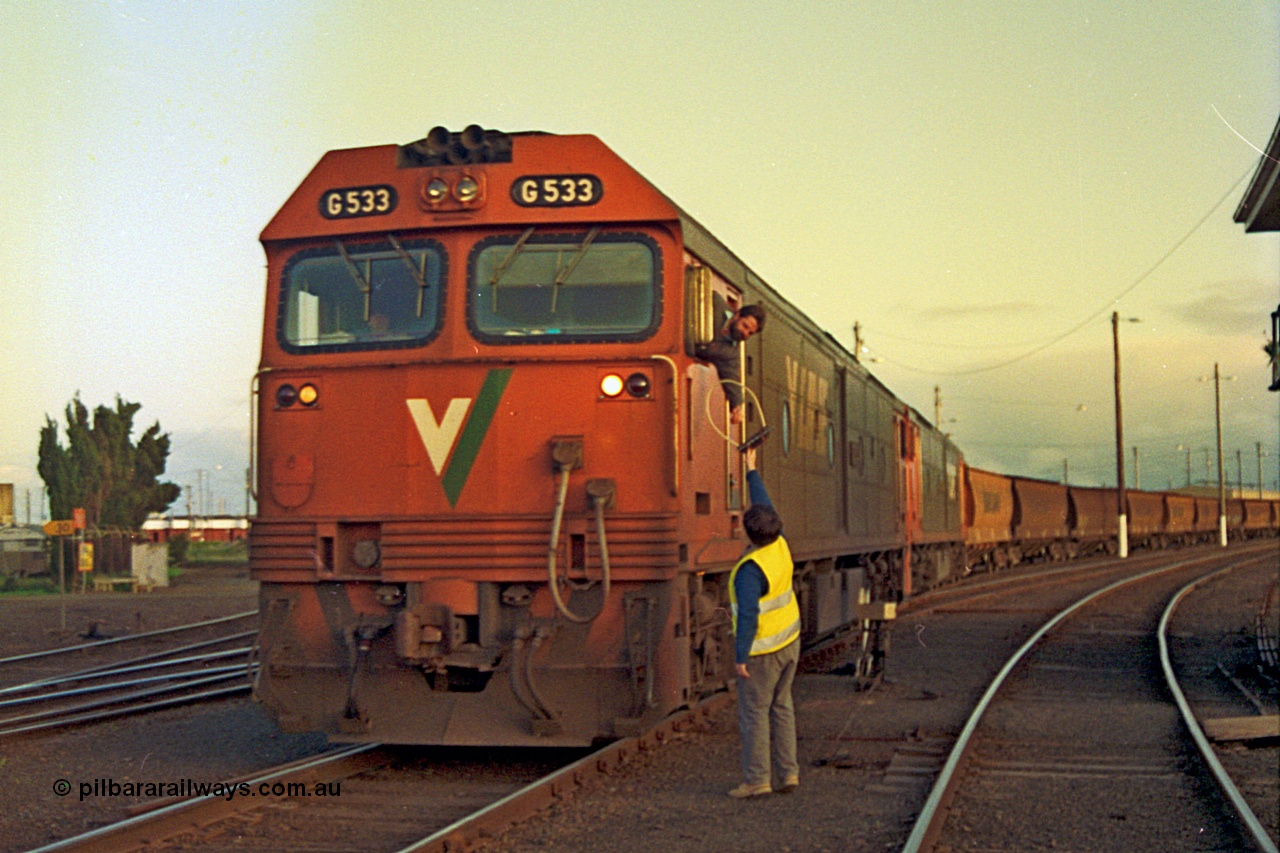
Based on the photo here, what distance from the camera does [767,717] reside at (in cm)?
786

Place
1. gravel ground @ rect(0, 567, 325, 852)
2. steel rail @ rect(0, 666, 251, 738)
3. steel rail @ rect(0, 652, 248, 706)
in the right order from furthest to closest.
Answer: steel rail @ rect(0, 652, 248, 706)
steel rail @ rect(0, 666, 251, 738)
gravel ground @ rect(0, 567, 325, 852)

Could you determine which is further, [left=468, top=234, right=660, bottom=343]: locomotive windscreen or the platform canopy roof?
the platform canopy roof

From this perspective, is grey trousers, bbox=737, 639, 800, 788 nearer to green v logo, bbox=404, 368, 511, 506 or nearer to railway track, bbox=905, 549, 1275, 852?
railway track, bbox=905, 549, 1275, 852

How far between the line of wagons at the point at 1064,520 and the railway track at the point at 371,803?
25.7 m

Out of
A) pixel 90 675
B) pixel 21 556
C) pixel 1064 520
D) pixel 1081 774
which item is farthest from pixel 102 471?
pixel 1081 774

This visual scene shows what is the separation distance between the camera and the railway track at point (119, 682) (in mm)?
10699

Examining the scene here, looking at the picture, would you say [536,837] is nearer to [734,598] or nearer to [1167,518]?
[734,598]

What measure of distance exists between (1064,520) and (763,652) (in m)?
45.1

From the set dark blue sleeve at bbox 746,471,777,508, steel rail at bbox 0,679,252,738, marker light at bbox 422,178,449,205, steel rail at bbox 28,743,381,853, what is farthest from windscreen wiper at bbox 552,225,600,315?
steel rail at bbox 0,679,252,738

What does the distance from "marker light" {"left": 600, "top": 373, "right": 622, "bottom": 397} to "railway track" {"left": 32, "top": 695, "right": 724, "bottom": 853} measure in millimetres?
2159

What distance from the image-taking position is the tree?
39688 millimetres

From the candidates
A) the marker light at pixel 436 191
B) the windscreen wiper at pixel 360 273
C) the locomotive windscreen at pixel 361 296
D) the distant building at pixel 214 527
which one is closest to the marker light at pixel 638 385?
the locomotive windscreen at pixel 361 296

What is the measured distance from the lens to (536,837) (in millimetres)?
6559

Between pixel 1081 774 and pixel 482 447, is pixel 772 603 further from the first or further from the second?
pixel 1081 774
